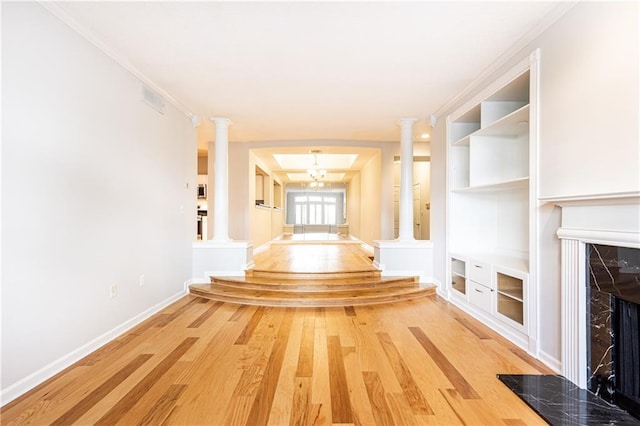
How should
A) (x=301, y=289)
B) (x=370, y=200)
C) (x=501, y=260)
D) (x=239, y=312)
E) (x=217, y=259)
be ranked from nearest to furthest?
(x=501, y=260) → (x=239, y=312) → (x=301, y=289) → (x=217, y=259) → (x=370, y=200)

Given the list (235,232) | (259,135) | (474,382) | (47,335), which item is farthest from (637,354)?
(235,232)

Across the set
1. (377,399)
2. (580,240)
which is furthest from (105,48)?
(580,240)

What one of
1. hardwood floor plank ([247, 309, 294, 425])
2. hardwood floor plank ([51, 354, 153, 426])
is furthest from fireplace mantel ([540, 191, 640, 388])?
hardwood floor plank ([51, 354, 153, 426])

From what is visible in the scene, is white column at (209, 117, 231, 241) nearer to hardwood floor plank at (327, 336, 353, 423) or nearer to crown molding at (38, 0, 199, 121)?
crown molding at (38, 0, 199, 121)

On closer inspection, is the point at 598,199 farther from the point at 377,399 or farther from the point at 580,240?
the point at 377,399

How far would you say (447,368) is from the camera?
2.47 m

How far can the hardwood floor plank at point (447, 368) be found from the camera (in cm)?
214

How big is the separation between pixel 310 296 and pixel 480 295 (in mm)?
2089

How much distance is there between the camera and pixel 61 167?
2434 millimetres

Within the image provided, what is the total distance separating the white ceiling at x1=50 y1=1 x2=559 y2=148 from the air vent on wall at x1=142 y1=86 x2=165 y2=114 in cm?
16

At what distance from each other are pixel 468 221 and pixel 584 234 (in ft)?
7.44

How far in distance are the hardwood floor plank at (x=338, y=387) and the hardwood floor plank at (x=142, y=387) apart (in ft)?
4.20

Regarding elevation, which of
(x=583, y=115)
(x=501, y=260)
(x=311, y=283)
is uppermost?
(x=583, y=115)

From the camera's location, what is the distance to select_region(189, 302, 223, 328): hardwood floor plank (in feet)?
11.4
